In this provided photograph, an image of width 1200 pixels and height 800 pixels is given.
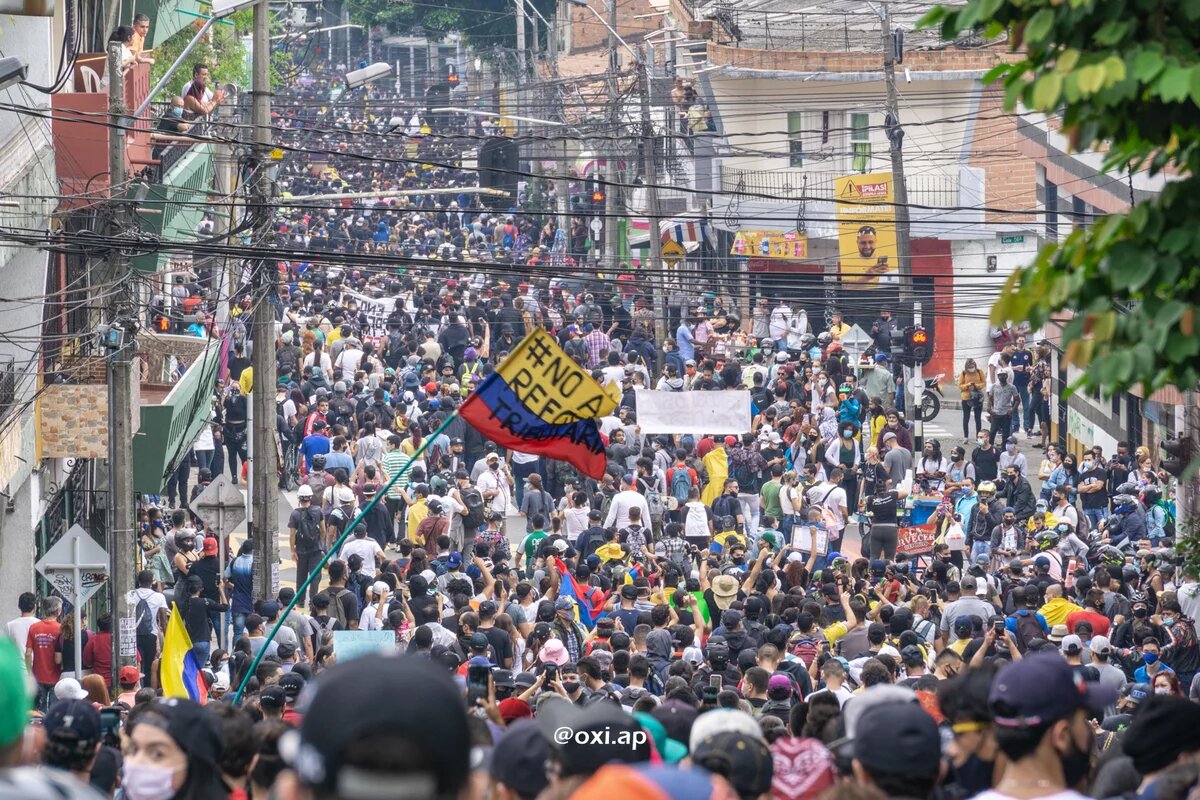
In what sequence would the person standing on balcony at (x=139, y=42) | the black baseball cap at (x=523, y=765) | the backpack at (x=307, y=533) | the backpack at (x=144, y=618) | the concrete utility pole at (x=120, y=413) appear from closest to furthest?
1. the black baseball cap at (x=523, y=765)
2. the concrete utility pole at (x=120, y=413)
3. the backpack at (x=144, y=618)
4. the backpack at (x=307, y=533)
5. the person standing on balcony at (x=139, y=42)

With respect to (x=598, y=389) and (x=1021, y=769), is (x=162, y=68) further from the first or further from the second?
(x=1021, y=769)

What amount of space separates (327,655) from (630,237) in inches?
1280

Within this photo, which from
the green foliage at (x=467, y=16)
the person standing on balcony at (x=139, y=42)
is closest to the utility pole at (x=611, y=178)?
the person standing on balcony at (x=139, y=42)

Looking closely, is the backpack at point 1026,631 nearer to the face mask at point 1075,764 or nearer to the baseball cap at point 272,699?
the baseball cap at point 272,699

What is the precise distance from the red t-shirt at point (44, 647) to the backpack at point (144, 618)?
1.05m

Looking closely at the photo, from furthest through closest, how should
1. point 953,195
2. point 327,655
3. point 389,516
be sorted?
point 953,195 < point 389,516 < point 327,655

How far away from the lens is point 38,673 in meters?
14.5

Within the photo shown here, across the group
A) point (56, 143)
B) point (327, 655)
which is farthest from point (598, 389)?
point (56, 143)

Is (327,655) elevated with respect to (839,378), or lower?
lower

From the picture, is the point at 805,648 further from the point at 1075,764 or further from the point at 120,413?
the point at 1075,764

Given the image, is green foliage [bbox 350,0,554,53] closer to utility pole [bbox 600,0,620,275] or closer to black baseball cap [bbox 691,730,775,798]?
utility pole [bbox 600,0,620,275]

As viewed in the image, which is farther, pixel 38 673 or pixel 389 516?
pixel 389 516

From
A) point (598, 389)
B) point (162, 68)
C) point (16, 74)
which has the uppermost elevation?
point (162, 68)

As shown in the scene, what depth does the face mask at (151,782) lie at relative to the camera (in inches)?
207
